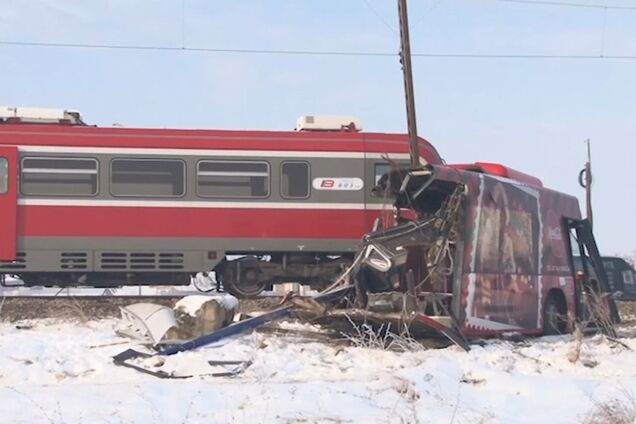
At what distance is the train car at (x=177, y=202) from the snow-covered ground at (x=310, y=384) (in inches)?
177

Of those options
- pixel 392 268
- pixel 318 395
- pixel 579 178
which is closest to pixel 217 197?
pixel 392 268

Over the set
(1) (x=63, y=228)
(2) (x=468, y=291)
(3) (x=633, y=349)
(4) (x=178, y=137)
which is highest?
(4) (x=178, y=137)

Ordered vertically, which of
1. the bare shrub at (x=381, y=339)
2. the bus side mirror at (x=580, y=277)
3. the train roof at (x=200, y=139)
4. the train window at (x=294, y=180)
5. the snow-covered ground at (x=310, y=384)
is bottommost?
the snow-covered ground at (x=310, y=384)

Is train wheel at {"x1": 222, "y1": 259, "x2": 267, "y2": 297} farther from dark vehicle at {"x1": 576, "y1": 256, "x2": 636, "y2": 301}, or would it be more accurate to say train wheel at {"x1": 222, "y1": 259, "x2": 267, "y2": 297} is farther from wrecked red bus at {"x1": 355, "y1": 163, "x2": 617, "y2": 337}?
dark vehicle at {"x1": 576, "y1": 256, "x2": 636, "y2": 301}

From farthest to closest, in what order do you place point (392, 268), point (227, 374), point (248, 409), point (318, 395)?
point (392, 268), point (227, 374), point (318, 395), point (248, 409)

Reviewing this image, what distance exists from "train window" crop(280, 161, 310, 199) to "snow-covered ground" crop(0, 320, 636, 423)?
Answer: 17.8 ft

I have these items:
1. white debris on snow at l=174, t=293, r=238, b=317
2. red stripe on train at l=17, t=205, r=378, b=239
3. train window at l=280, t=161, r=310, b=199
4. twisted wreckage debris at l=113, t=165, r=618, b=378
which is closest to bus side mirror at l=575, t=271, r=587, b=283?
twisted wreckage debris at l=113, t=165, r=618, b=378

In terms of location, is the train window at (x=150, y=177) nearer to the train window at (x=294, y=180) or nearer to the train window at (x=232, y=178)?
the train window at (x=232, y=178)

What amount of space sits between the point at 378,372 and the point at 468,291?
7.38 feet

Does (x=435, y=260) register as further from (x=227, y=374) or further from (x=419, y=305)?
(x=227, y=374)

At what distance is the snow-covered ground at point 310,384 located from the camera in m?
6.57

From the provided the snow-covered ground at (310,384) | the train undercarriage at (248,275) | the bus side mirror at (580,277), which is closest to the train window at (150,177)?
the train undercarriage at (248,275)

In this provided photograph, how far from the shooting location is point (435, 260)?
10.4 meters

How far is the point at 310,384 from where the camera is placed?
25.1 ft
